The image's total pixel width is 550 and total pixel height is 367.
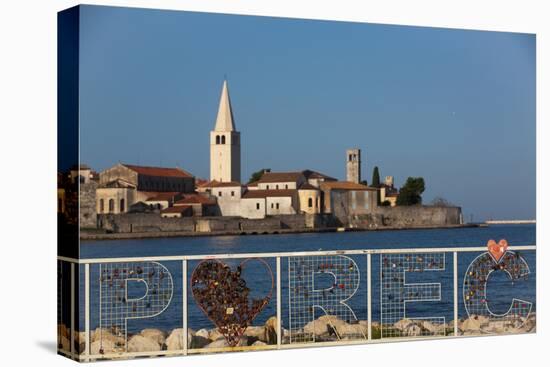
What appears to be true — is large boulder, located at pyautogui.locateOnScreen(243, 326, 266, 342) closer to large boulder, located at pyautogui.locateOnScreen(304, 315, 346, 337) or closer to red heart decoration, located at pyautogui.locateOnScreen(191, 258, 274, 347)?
red heart decoration, located at pyautogui.locateOnScreen(191, 258, 274, 347)

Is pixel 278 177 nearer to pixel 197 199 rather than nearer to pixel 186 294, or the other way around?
pixel 197 199

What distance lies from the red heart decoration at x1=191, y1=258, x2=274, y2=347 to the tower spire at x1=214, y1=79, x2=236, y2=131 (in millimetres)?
1548

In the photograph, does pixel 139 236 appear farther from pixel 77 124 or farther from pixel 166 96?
pixel 77 124

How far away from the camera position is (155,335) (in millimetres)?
11188

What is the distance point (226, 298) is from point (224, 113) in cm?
191

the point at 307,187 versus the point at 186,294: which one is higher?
the point at 307,187

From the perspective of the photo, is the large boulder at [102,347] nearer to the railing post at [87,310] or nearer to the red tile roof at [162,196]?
the railing post at [87,310]

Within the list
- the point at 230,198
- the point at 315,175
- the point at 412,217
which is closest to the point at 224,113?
the point at 315,175

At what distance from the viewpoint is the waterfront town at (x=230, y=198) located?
12367 mm

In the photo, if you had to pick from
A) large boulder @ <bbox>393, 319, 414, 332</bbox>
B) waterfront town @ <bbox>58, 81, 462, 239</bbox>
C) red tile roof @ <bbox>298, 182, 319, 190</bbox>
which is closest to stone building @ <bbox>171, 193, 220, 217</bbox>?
waterfront town @ <bbox>58, 81, 462, 239</bbox>

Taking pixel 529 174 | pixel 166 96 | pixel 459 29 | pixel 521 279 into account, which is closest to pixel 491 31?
pixel 459 29

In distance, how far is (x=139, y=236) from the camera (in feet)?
56.4

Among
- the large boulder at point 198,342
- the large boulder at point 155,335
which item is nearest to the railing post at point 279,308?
the large boulder at point 198,342

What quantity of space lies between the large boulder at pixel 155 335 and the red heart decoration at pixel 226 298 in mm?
472
